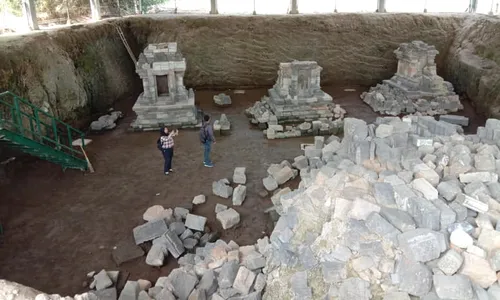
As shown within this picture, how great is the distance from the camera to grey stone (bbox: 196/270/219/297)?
5.72 metres

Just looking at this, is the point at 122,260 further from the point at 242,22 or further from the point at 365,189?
the point at 242,22

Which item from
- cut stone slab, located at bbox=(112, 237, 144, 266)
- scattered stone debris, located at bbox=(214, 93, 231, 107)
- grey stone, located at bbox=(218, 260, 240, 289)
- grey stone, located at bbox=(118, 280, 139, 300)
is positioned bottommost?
cut stone slab, located at bbox=(112, 237, 144, 266)

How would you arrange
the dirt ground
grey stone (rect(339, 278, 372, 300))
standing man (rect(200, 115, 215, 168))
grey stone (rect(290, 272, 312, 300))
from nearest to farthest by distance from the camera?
1. grey stone (rect(339, 278, 372, 300))
2. grey stone (rect(290, 272, 312, 300))
3. the dirt ground
4. standing man (rect(200, 115, 215, 168))

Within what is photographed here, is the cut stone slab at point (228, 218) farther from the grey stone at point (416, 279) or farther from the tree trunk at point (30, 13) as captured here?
the tree trunk at point (30, 13)

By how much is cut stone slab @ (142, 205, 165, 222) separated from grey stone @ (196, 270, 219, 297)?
7.55 ft

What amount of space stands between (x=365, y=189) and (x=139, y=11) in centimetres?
1931

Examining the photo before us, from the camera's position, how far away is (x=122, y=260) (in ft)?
22.7

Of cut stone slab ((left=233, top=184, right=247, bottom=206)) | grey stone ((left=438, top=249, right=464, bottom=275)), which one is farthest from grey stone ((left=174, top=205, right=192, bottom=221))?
grey stone ((left=438, top=249, right=464, bottom=275))

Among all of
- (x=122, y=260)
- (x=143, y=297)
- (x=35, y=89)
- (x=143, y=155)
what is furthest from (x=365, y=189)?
(x=35, y=89)

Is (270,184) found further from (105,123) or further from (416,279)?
(105,123)

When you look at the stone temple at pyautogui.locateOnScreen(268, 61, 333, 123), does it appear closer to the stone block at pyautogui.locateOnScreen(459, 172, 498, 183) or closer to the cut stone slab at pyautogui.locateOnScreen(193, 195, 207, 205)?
the cut stone slab at pyautogui.locateOnScreen(193, 195, 207, 205)

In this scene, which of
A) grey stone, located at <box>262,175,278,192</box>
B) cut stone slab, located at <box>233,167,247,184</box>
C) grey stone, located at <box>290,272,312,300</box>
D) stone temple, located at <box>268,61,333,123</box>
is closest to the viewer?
grey stone, located at <box>290,272,312,300</box>

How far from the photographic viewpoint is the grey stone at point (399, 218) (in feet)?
15.1

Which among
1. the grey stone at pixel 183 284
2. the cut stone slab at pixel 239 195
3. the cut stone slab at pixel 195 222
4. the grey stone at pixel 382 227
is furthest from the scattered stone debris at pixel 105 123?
the grey stone at pixel 382 227
